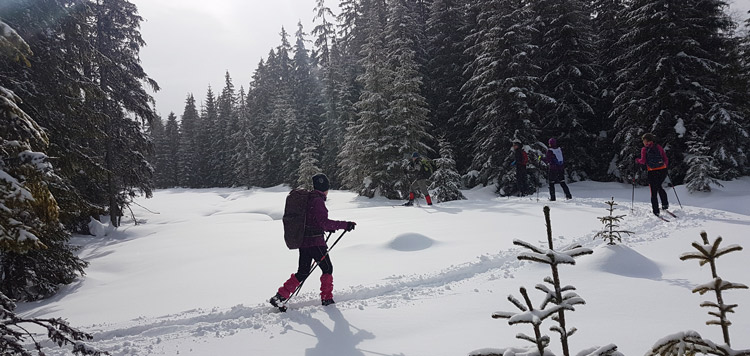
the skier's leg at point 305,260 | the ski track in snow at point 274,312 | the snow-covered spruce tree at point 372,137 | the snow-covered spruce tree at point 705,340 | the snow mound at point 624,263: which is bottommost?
the ski track in snow at point 274,312

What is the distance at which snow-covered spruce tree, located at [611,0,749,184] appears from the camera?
15.1 metres

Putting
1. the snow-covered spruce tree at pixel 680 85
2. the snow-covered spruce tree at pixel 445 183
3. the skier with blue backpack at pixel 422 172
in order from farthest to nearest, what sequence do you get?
the snow-covered spruce tree at pixel 445 183
the snow-covered spruce tree at pixel 680 85
the skier with blue backpack at pixel 422 172

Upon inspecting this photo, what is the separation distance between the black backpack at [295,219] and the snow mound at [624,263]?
4.58 meters

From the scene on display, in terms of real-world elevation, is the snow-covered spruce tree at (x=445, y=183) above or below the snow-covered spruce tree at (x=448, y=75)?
below

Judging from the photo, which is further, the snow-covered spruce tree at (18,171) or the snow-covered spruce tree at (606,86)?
the snow-covered spruce tree at (606,86)

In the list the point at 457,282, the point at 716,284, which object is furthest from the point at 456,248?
the point at 716,284

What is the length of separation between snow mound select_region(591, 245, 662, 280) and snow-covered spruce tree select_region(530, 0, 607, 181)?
14.6 metres

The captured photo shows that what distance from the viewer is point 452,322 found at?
4.49 metres

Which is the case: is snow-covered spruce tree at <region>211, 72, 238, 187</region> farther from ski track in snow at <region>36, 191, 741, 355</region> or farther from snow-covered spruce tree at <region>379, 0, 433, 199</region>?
ski track in snow at <region>36, 191, 741, 355</region>

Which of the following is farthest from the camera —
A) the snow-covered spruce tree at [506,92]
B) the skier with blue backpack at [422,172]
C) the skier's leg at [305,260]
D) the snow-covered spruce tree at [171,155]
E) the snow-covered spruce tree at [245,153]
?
the snow-covered spruce tree at [171,155]

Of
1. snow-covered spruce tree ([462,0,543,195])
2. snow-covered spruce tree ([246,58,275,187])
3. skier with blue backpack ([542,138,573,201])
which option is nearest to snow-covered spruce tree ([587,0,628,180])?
snow-covered spruce tree ([462,0,543,195])

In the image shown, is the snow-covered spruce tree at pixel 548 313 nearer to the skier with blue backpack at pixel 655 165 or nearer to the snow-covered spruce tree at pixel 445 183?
the skier with blue backpack at pixel 655 165

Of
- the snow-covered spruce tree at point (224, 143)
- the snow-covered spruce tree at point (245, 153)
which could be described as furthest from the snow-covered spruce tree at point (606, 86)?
the snow-covered spruce tree at point (224, 143)

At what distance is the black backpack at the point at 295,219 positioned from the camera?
5523mm
